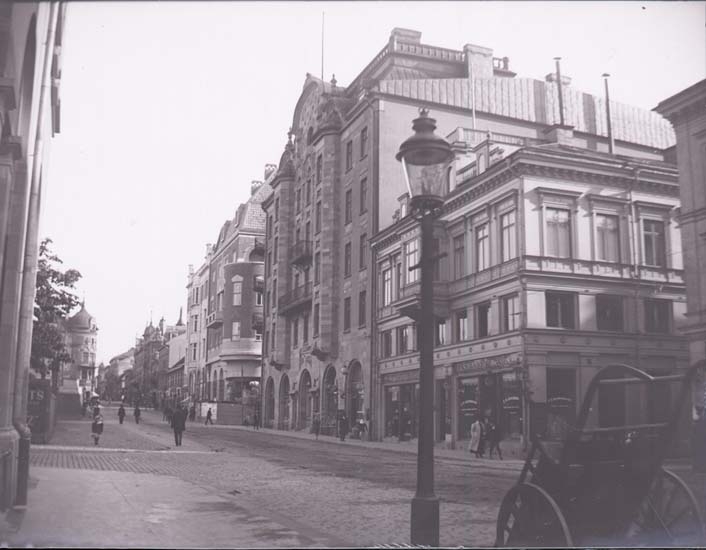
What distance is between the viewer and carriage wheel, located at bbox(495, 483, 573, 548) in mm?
6125

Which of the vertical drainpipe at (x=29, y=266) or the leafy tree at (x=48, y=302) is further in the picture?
the leafy tree at (x=48, y=302)

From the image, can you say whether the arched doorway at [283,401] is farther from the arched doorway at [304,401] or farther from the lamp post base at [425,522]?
the lamp post base at [425,522]

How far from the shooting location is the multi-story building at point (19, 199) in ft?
31.0

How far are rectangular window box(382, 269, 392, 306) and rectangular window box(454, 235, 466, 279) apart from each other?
650 cm

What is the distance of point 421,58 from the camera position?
1897 inches

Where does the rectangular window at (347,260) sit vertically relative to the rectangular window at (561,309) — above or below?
above

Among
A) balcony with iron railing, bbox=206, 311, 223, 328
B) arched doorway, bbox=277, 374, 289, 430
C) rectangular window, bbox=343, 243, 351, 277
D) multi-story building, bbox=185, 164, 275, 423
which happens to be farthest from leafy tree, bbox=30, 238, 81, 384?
balcony with iron railing, bbox=206, 311, 223, 328

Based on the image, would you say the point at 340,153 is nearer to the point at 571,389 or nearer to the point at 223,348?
the point at 571,389

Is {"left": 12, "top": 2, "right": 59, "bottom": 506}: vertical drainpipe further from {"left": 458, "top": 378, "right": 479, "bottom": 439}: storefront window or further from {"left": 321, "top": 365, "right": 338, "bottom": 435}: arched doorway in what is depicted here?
{"left": 321, "top": 365, "right": 338, "bottom": 435}: arched doorway

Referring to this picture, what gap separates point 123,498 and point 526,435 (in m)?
20.0

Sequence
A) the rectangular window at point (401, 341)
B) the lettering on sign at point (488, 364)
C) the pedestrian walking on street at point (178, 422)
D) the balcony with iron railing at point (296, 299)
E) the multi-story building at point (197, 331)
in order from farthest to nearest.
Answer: the multi-story building at point (197, 331) → the balcony with iron railing at point (296, 299) → the rectangular window at point (401, 341) → the lettering on sign at point (488, 364) → the pedestrian walking on street at point (178, 422)

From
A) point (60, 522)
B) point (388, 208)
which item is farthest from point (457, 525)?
point (388, 208)

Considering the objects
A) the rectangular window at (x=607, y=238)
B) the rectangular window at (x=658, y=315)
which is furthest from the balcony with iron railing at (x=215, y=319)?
the rectangular window at (x=658, y=315)

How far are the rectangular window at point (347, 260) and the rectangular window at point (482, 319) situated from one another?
49.7 feet
